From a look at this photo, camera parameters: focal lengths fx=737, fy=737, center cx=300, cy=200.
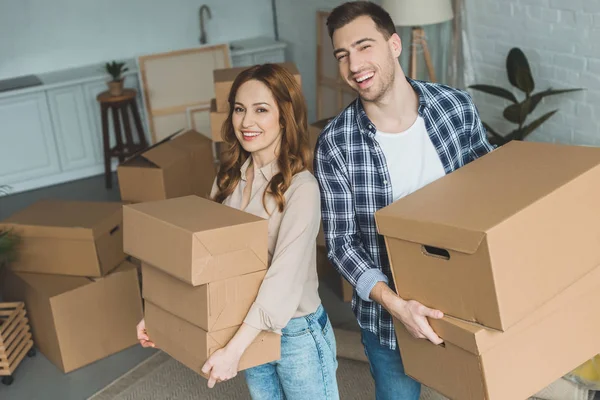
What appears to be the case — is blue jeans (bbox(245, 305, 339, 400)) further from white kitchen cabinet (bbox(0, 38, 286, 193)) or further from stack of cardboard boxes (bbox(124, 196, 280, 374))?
white kitchen cabinet (bbox(0, 38, 286, 193))

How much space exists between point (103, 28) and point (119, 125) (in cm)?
79

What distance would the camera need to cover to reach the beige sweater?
161cm

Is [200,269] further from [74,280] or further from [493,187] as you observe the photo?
[74,280]

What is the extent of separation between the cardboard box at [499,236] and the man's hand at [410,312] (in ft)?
0.06

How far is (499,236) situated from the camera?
1.32 meters

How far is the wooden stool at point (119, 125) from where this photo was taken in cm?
494

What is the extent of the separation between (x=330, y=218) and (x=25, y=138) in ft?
13.1

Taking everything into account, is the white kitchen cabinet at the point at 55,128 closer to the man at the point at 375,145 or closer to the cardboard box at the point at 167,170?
the cardboard box at the point at 167,170

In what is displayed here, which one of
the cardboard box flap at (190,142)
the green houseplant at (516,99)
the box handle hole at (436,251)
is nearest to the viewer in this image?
the box handle hole at (436,251)

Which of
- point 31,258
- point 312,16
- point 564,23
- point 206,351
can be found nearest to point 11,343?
point 31,258

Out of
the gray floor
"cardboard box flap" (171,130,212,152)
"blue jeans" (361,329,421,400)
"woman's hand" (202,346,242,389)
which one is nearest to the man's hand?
"blue jeans" (361,329,421,400)

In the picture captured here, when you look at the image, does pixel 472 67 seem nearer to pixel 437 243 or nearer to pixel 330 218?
pixel 330 218

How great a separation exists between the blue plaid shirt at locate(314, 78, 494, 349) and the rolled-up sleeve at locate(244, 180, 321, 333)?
0.22 ft

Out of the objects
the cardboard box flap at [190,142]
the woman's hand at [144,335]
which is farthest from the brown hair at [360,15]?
the cardboard box flap at [190,142]
